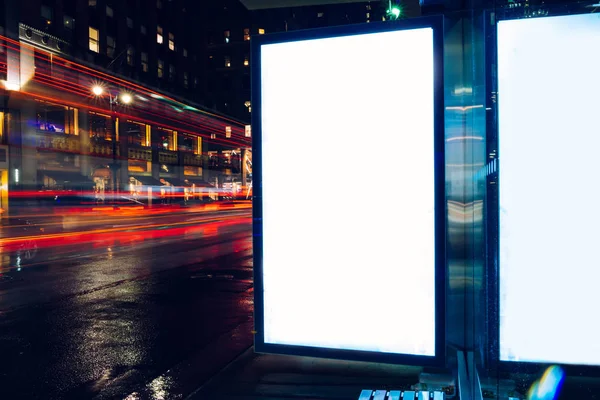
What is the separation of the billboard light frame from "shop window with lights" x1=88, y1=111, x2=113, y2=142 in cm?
4333

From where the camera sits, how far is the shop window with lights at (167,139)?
53594mm

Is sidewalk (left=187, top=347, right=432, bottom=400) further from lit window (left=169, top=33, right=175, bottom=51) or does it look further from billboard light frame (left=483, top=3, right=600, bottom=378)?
lit window (left=169, top=33, right=175, bottom=51)

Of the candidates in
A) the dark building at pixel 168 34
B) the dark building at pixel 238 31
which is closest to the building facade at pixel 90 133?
the dark building at pixel 168 34

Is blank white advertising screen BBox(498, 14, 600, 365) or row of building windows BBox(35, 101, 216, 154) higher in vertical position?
row of building windows BBox(35, 101, 216, 154)

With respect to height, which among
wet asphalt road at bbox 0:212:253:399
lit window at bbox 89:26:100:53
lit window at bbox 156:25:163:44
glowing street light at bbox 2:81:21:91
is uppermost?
lit window at bbox 156:25:163:44

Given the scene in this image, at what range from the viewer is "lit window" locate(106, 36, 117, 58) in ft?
149

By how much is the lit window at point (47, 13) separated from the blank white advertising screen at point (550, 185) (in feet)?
137

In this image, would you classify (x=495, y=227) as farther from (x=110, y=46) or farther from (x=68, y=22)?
(x=110, y=46)

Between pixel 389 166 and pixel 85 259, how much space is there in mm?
11448

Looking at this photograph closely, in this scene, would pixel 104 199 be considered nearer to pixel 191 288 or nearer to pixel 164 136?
pixel 164 136

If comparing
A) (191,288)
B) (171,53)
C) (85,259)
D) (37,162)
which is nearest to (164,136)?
(171,53)

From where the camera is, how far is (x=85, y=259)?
1309 centimetres

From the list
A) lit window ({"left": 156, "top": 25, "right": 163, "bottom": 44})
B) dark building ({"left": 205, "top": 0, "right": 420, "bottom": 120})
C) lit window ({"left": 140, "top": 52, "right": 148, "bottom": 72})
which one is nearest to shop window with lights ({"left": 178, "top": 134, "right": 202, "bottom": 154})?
lit window ({"left": 140, "top": 52, "right": 148, "bottom": 72})

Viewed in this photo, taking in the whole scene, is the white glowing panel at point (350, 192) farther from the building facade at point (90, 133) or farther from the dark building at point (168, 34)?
the building facade at point (90, 133)
